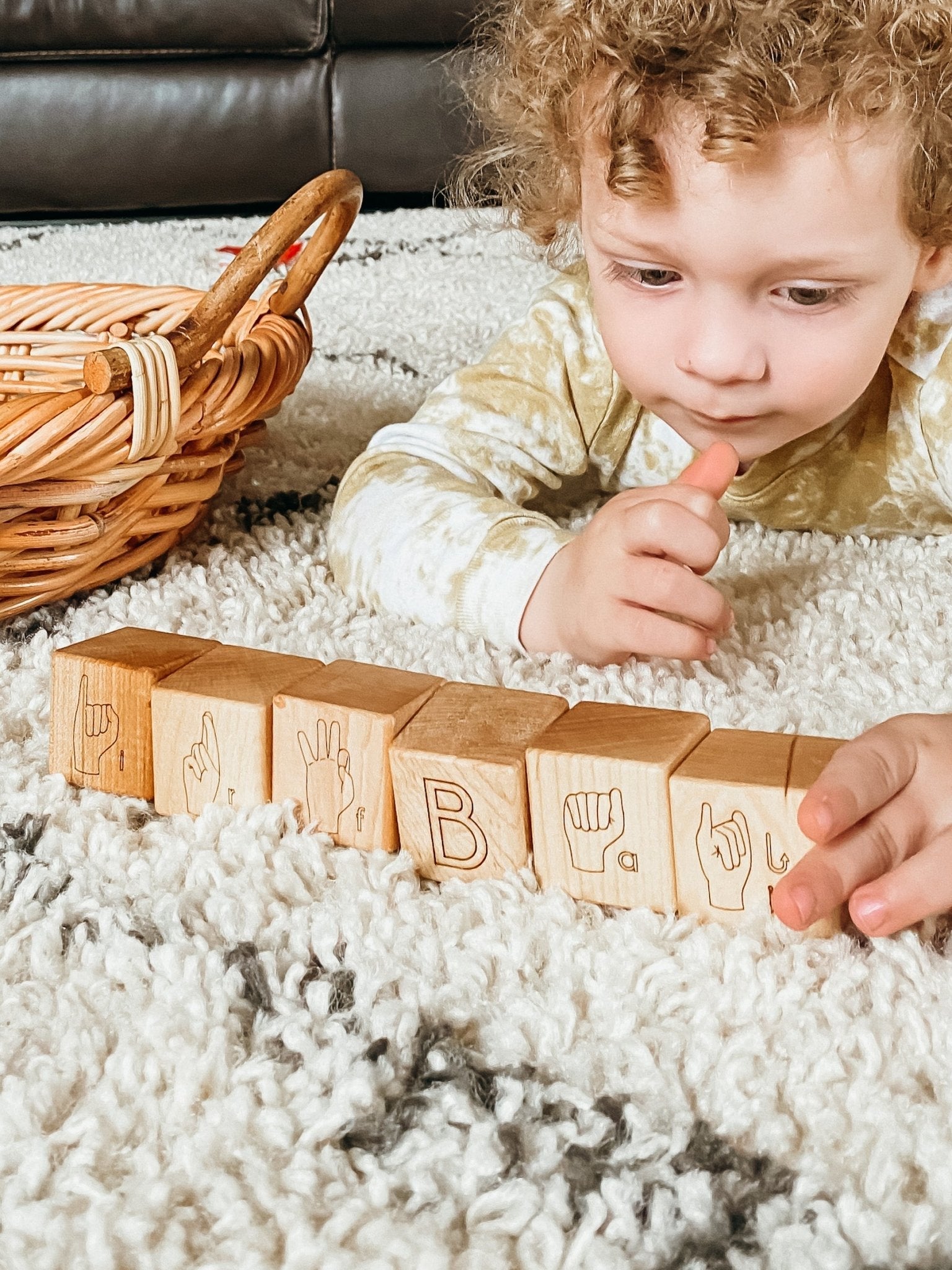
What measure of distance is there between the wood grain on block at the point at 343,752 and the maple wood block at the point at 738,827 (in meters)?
0.11

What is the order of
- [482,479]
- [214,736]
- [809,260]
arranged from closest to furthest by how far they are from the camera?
[214,736] < [809,260] < [482,479]

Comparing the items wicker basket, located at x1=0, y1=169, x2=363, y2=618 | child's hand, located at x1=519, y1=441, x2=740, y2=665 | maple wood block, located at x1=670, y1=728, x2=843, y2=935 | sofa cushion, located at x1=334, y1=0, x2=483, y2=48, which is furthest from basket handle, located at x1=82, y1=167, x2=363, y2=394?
sofa cushion, located at x1=334, y1=0, x2=483, y2=48

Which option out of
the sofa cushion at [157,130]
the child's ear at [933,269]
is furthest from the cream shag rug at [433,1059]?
the sofa cushion at [157,130]

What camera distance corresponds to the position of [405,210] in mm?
1904

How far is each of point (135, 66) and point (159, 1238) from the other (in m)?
1.87

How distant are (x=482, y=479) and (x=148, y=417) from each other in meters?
0.26

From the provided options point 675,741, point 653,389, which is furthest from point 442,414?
point 675,741

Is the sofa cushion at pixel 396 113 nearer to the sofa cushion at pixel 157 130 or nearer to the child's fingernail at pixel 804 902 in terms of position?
the sofa cushion at pixel 157 130

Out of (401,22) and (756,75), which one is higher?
(756,75)

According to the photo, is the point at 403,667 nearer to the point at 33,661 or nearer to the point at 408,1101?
the point at 33,661

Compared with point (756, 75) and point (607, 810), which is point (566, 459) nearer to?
point (756, 75)

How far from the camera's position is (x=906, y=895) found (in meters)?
0.42

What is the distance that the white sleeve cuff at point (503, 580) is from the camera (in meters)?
0.68

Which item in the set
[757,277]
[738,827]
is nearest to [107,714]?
[738,827]
